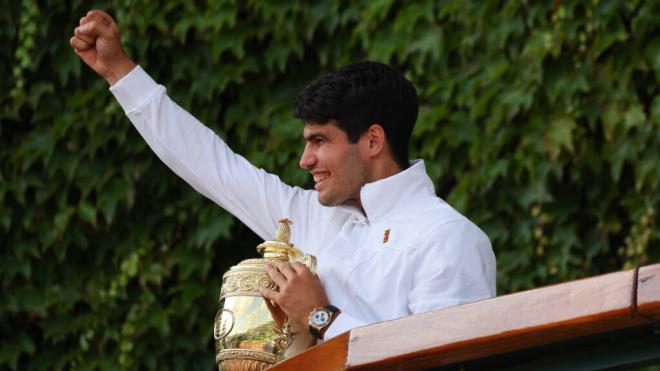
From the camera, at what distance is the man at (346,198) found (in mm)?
2717

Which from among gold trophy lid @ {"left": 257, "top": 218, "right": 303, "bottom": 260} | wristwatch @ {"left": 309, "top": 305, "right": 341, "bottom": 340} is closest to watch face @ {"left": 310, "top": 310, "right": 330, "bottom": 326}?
wristwatch @ {"left": 309, "top": 305, "right": 341, "bottom": 340}

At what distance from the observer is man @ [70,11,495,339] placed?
272 centimetres

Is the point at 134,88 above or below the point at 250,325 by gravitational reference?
above

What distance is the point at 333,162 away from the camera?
304 cm

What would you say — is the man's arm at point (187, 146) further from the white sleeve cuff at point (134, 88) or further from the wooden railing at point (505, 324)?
the wooden railing at point (505, 324)

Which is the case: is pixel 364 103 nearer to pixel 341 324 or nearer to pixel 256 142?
pixel 341 324

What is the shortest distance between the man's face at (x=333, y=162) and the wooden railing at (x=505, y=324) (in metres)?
1.20

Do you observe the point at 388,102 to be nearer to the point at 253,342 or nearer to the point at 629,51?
the point at 253,342

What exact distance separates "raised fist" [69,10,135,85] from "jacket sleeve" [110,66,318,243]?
0.03m

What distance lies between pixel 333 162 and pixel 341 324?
541mm

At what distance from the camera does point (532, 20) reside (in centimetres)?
450

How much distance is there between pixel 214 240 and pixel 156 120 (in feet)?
5.81

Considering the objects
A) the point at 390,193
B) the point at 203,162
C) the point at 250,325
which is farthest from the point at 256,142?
the point at 250,325

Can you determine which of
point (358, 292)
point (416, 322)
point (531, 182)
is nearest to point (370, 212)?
point (358, 292)
